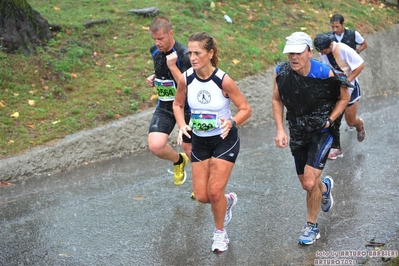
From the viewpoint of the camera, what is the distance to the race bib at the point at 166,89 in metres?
7.31

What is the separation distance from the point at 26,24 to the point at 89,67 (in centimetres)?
135

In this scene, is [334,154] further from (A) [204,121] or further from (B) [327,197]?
(A) [204,121]

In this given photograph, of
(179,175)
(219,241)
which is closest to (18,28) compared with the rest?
(179,175)

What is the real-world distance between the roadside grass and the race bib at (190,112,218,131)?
3662 millimetres

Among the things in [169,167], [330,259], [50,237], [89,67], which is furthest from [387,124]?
[50,237]

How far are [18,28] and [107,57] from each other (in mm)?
1687

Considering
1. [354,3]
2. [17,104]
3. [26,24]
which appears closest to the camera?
→ [17,104]

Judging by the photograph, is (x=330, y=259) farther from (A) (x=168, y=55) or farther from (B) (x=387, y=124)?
(B) (x=387, y=124)

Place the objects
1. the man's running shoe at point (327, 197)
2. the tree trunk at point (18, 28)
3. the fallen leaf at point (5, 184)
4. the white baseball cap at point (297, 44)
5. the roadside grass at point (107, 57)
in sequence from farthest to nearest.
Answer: the tree trunk at point (18, 28) < the roadside grass at point (107, 57) < the fallen leaf at point (5, 184) < the man's running shoe at point (327, 197) < the white baseball cap at point (297, 44)

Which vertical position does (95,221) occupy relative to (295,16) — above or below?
above

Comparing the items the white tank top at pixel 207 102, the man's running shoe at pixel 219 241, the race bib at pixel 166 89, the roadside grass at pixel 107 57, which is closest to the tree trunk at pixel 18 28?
the roadside grass at pixel 107 57

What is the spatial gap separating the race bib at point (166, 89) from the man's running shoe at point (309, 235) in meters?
2.27

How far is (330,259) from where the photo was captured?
18.5 feet

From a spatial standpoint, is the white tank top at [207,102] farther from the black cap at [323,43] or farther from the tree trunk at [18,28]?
the tree trunk at [18,28]
